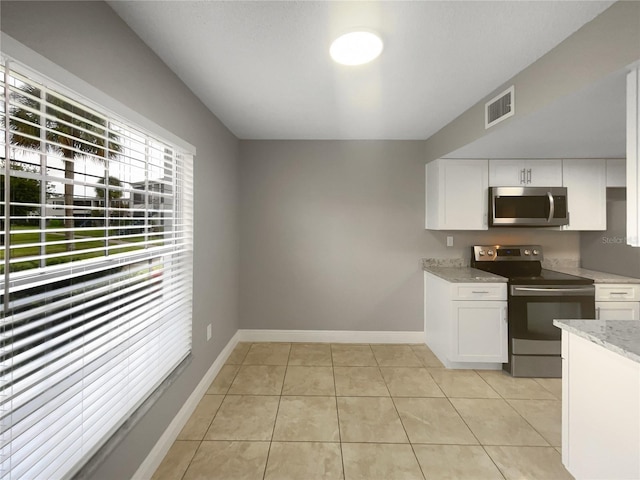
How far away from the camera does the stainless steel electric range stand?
2.87 meters

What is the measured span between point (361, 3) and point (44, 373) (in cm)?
200

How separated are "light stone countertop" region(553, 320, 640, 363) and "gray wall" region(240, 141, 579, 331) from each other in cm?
212

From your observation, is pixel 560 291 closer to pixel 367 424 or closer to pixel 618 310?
pixel 618 310

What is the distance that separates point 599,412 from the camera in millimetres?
1410

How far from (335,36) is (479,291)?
256 centimetres

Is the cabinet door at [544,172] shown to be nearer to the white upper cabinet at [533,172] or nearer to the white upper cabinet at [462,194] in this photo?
the white upper cabinet at [533,172]

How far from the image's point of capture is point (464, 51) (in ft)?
5.82

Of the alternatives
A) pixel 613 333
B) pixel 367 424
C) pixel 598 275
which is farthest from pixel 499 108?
pixel 367 424

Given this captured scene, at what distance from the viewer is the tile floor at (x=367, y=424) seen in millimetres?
1834

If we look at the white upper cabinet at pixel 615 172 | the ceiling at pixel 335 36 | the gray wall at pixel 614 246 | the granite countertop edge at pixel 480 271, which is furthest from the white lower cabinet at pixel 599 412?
the white upper cabinet at pixel 615 172

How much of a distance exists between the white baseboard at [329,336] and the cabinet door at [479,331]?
768 mm

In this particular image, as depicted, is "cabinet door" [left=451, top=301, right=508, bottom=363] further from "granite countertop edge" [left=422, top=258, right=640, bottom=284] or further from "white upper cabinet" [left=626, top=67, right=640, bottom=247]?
"white upper cabinet" [left=626, top=67, right=640, bottom=247]

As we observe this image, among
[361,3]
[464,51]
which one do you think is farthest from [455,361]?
[361,3]

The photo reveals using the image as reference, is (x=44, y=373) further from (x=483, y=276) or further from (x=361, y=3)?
(x=483, y=276)
